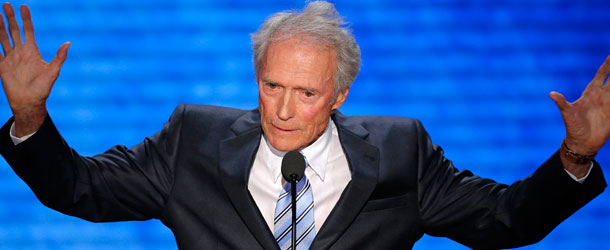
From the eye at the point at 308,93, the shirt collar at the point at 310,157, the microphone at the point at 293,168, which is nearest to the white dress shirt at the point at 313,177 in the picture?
the shirt collar at the point at 310,157

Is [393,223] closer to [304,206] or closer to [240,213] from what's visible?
[304,206]

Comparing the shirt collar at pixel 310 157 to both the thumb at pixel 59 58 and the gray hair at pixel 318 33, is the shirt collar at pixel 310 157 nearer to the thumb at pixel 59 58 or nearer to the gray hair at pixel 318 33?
the gray hair at pixel 318 33

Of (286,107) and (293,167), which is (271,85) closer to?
(286,107)

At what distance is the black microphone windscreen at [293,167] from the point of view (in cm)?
180

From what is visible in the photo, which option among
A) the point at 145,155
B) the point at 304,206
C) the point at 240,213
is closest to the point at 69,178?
the point at 145,155

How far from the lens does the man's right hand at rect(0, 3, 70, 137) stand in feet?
6.16

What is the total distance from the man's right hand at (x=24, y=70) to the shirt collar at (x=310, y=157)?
2.06 ft

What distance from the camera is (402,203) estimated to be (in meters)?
2.22

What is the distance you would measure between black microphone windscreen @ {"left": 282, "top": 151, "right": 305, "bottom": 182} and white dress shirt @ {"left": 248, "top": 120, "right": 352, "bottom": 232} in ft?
1.24

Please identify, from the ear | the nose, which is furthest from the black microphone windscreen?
the ear

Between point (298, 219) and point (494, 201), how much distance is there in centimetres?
54

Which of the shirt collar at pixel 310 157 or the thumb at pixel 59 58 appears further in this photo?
the shirt collar at pixel 310 157

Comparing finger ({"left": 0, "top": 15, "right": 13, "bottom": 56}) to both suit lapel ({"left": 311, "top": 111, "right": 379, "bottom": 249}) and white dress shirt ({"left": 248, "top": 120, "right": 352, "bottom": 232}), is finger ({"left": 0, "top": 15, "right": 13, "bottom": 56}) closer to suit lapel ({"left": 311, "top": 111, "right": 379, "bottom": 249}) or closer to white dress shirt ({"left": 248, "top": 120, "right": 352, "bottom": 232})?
white dress shirt ({"left": 248, "top": 120, "right": 352, "bottom": 232})

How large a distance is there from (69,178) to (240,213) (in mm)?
446
